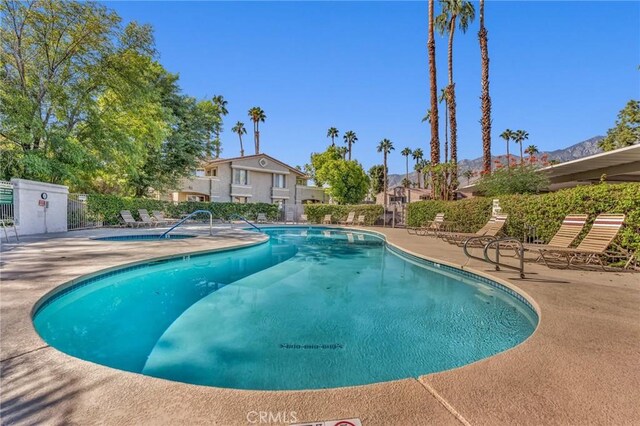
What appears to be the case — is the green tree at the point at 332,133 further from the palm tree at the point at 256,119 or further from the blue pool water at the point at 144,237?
the blue pool water at the point at 144,237

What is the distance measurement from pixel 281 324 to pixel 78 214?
15.6m

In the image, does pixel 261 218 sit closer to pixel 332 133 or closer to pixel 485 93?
pixel 485 93

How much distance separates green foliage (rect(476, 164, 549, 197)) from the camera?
1380 cm

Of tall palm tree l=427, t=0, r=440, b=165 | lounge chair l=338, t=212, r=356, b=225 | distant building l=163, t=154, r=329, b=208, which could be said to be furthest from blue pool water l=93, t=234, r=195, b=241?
distant building l=163, t=154, r=329, b=208

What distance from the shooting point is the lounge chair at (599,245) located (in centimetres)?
614

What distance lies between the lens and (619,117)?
2942cm

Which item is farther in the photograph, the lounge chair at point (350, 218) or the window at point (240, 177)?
the window at point (240, 177)

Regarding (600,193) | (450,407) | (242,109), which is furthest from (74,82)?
(242,109)

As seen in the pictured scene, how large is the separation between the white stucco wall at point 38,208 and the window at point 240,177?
1944 centimetres

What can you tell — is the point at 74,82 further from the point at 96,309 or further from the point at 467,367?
the point at 467,367

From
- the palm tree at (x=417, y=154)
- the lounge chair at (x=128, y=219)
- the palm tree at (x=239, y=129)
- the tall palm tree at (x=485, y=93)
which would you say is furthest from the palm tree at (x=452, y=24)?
the palm tree at (x=417, y=154)

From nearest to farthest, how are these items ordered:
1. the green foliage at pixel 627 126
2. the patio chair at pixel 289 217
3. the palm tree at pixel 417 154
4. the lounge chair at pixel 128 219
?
the lounge chair at pixel 128 219
the green foliage at pixel 627 126
the patio chair at pixel 289 217
the palm tree at pixel 417 154

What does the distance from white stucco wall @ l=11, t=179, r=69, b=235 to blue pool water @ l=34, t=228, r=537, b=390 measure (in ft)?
25.4

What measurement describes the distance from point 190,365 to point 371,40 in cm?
1581
